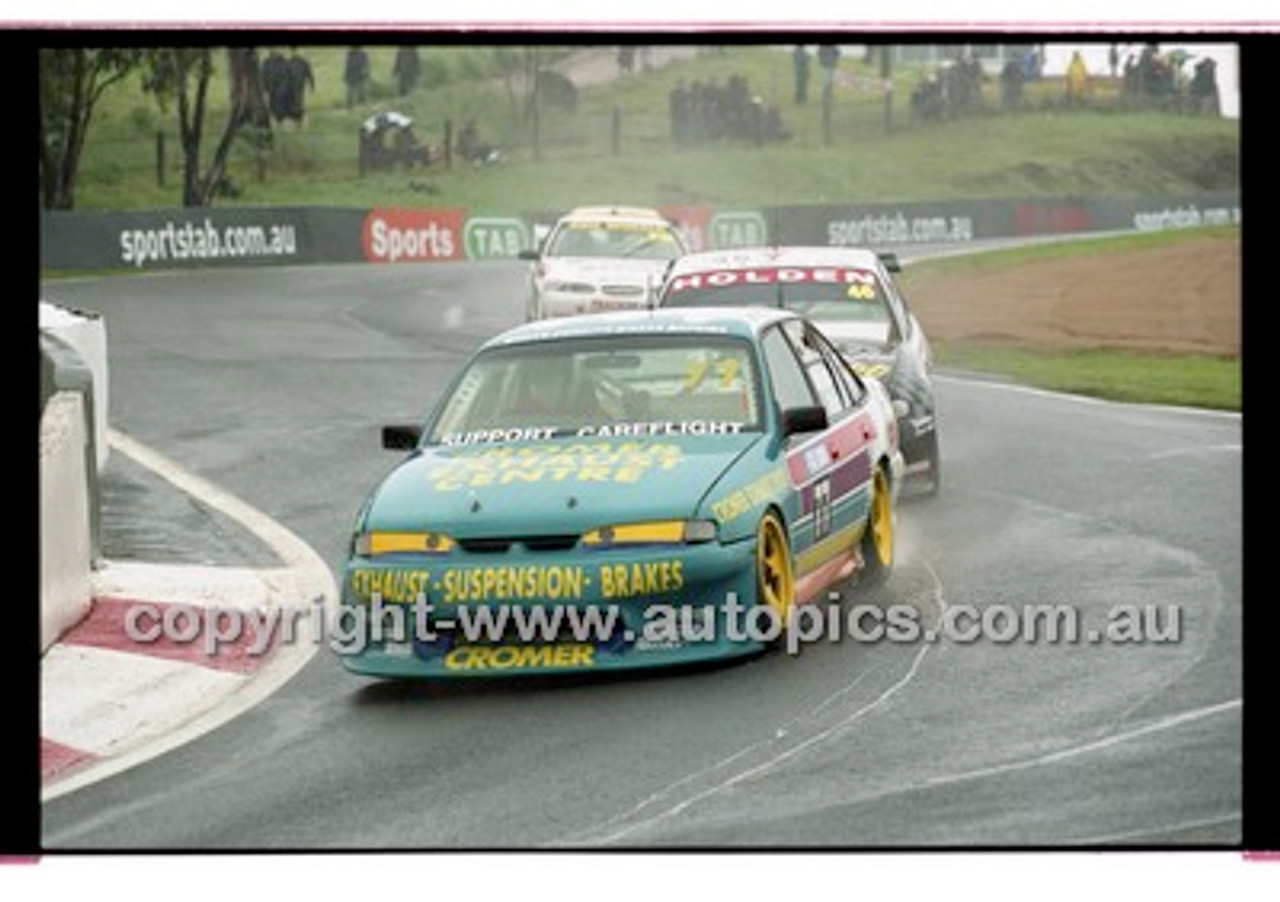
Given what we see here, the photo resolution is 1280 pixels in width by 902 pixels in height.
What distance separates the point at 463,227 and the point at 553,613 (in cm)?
205

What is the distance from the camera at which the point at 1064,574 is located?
11602 mm

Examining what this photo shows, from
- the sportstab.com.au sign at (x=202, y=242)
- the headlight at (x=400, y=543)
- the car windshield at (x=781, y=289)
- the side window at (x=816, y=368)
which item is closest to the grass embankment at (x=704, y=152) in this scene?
the sportstab.com.au sign at (x=202, y=242)

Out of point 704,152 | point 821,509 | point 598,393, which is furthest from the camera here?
point 821,509

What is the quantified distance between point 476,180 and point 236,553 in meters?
1.47

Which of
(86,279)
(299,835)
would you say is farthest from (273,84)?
(299,835)

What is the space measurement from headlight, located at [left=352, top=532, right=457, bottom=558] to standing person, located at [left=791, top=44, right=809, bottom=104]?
5.72 feet

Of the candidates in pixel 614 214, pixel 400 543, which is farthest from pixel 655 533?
pixel 614 214

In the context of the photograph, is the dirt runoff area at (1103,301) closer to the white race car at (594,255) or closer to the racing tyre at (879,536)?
the racing tyre at (879,536)

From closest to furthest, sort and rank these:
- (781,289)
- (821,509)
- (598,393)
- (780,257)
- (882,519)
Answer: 1. (598,393)
2. (821,509)
3. (780,257)
4. (781,289)
5. (882,519)

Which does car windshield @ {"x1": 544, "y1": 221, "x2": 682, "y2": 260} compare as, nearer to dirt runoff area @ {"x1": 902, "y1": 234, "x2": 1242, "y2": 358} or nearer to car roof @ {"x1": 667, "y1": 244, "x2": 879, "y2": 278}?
car roof @ {"x1": 667, "y1": 244, "x2": 879, "y2": 278}

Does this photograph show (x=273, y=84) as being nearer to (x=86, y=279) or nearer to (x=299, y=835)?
(x=86, y=279)

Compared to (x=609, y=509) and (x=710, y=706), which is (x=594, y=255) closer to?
Answer: (x=609, y=509)

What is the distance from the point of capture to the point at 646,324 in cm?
1217

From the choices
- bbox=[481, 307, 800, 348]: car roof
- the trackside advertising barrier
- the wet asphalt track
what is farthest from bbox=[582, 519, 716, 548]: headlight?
the trackside advertising barrier
